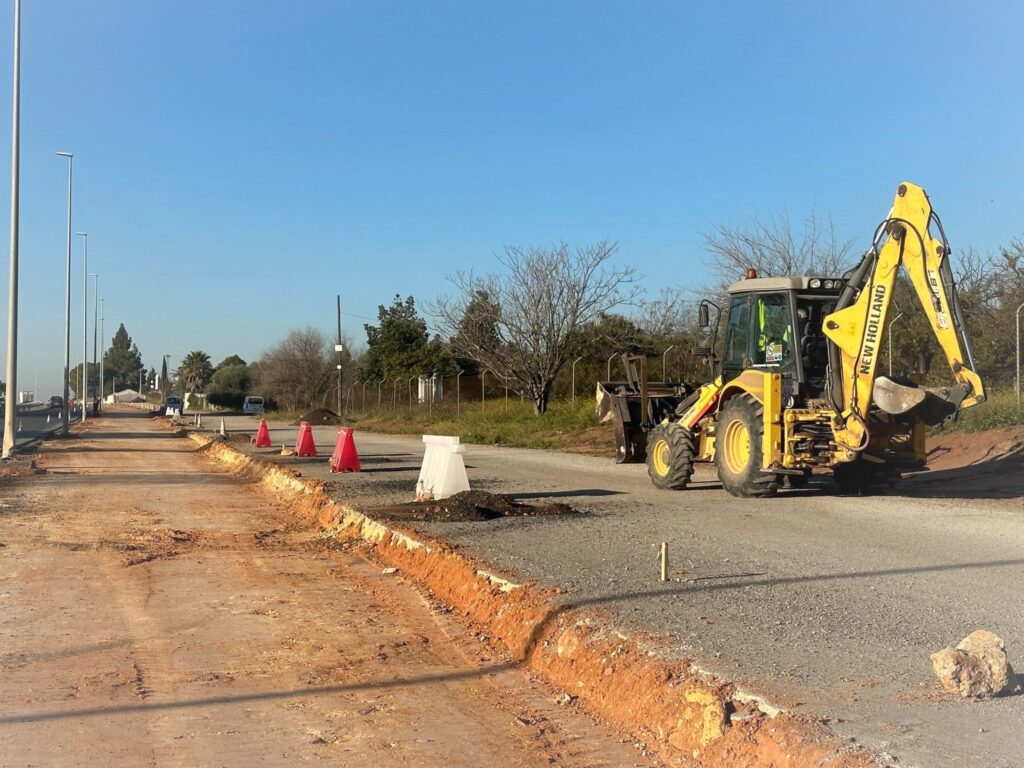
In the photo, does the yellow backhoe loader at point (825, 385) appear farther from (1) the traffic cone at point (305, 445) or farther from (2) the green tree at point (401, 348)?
(2) the green tree at point (401, 348)

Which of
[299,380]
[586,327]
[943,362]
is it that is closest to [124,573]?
[943,362]

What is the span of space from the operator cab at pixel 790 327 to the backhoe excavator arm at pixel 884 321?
70 cm

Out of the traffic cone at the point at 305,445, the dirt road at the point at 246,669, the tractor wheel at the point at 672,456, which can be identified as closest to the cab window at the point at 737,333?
the tractor wheel at the point at 672,456

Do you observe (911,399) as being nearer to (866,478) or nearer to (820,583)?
(866,478)

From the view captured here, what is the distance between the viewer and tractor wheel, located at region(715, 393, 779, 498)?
13328 millimetres

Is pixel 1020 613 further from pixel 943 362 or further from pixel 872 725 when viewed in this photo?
pixel 943 362

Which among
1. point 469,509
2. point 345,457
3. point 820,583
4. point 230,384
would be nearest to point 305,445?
point 345,457

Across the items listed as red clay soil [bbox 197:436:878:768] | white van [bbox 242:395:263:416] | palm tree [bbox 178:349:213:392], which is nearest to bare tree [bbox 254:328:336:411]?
white van [bbox 242:395:263:416]

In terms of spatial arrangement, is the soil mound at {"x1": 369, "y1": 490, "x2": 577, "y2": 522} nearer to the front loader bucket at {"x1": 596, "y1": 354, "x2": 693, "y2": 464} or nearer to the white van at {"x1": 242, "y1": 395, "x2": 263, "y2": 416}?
the front loader bucket at {"x1": 596, "y1": 354, "x2": 693, "y2": 464}

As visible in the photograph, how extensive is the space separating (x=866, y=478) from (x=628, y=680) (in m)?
10.3

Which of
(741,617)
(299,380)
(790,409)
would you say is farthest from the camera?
(299,380)

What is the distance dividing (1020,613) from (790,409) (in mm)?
6406

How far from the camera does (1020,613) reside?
6.62 m

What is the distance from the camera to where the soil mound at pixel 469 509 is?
470 inches
